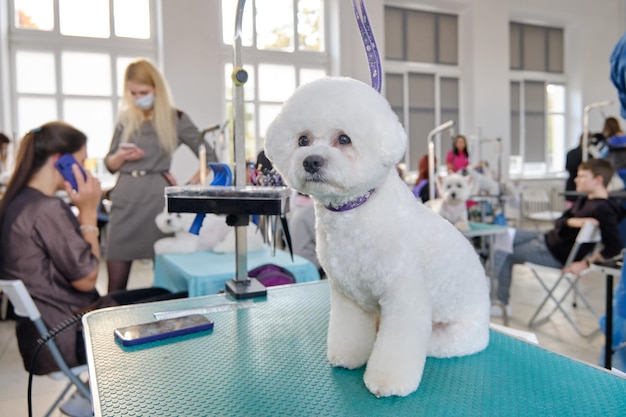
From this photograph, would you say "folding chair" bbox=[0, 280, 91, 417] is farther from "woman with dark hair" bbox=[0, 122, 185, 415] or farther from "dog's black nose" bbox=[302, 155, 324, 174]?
"dog's black nose" bbox=[302, 155, 324, 174]

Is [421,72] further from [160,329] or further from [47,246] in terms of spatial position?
[160,329]

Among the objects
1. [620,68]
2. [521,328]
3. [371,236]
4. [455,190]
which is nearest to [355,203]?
[371,236]

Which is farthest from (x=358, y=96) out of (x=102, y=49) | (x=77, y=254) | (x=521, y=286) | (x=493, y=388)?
(x=102, y=49)

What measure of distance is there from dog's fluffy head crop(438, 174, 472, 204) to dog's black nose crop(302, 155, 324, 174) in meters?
2.73

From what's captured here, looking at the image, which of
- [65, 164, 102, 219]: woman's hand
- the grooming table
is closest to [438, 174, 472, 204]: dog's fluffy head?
the grooming table

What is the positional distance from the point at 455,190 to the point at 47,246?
2434mm

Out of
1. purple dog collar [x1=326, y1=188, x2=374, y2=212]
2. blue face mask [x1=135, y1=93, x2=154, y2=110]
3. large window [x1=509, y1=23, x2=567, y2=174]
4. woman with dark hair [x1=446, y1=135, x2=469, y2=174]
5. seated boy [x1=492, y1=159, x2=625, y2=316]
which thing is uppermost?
large window [x1=509, y1=23, x2=567, y2=174]

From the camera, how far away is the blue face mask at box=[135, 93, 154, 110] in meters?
2.20

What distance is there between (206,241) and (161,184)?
0.32 m

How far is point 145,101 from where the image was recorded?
221 cm

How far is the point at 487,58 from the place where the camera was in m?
8.23

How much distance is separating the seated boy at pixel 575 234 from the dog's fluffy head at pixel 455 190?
39 centimetres

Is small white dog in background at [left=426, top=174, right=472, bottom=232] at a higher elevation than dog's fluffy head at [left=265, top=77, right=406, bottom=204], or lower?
lower

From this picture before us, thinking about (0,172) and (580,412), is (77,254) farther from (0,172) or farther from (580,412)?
(0,172)
